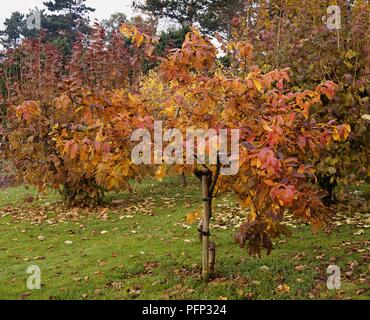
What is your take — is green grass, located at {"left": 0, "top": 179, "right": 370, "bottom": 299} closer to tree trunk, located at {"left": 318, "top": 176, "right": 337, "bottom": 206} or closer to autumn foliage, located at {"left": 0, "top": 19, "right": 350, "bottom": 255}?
autumn foliage, located at {"left": 0, "top": 19, "right": 350, "bottom": 255}

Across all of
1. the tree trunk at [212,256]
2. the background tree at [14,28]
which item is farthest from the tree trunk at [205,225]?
the background tree at [14,28]

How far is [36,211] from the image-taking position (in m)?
9.65

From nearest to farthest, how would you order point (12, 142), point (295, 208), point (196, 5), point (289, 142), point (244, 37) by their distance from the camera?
point (295, 208)
point (289, 142)
point (12, 142)
point (244, 37)
point (196, 5)

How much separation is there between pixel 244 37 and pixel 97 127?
21.4 feet

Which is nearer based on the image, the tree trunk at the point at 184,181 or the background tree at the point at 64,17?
the tree trunk at the point at 184,181

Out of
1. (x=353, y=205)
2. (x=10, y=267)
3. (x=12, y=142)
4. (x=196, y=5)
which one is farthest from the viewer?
(x=196, y=5)

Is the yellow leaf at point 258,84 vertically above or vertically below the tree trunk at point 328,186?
above

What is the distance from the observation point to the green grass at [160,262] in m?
4.76

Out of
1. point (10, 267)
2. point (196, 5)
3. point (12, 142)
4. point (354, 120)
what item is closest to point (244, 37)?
point (354, 120)

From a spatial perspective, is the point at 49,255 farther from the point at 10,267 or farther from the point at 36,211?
the point at 36,211

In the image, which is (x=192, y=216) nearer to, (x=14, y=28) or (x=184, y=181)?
(x=184, y=181)

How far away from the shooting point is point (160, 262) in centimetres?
573

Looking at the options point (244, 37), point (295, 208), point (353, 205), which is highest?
point (244, 37)

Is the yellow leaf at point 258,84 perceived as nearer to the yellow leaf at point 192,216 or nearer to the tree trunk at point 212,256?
the yellow leaf at point 192,216
